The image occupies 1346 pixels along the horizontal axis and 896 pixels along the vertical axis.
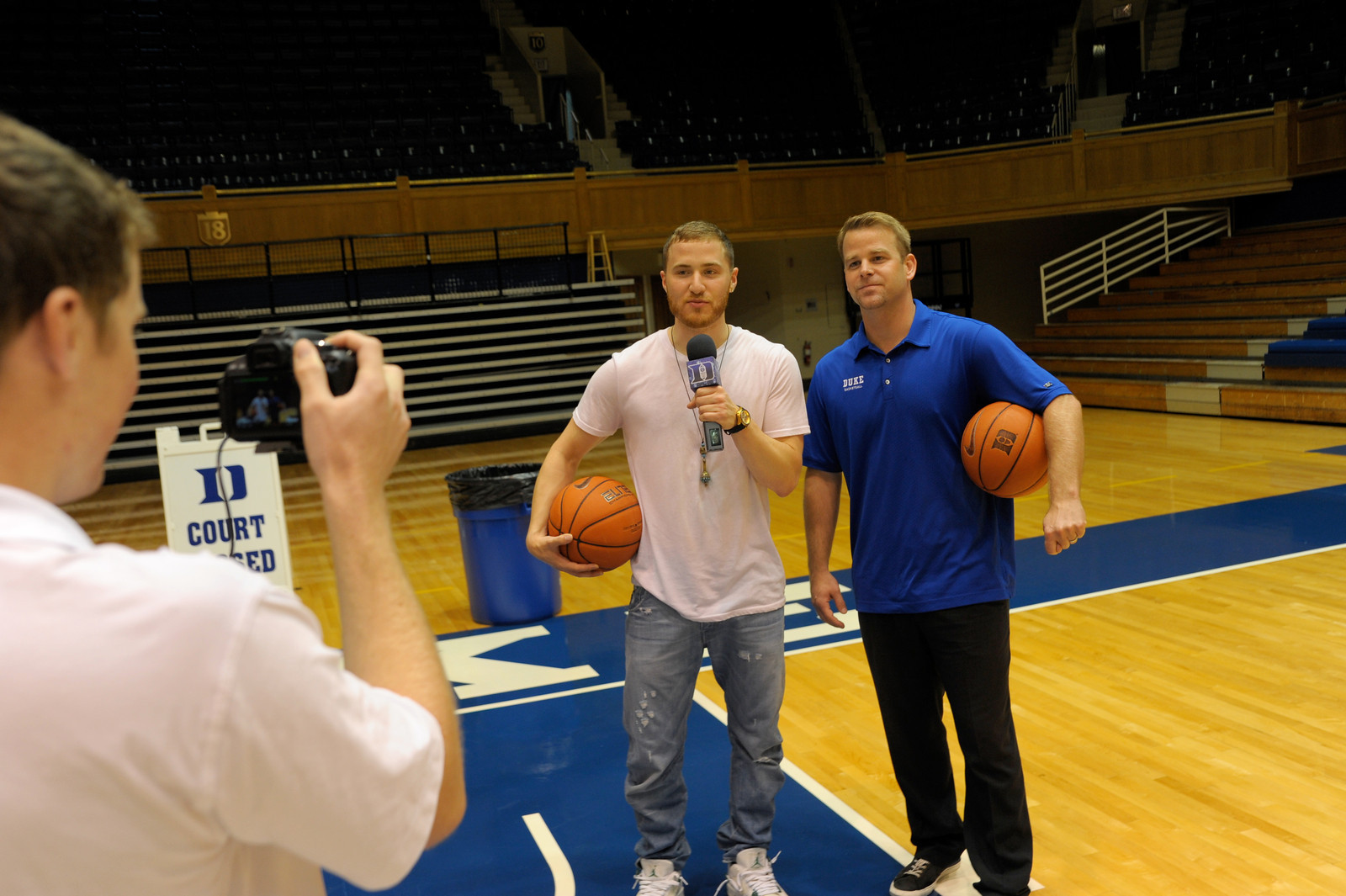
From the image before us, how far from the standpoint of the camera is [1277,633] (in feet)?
16.4

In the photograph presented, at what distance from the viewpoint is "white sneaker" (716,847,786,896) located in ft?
9.82

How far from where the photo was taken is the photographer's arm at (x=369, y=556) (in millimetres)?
984

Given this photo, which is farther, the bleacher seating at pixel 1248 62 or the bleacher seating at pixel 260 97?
the bleacher seating at pixel 260 97

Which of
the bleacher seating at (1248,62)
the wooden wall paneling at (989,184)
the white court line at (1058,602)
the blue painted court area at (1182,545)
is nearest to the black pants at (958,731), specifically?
the white court line at (1058,602)

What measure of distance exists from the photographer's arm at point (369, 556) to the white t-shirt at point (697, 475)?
204 centimetres

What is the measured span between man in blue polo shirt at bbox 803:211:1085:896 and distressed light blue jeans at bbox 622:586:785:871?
0.34 metres

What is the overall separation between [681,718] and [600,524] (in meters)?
0.64

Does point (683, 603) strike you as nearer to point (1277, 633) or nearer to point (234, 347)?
point (1277, 633)

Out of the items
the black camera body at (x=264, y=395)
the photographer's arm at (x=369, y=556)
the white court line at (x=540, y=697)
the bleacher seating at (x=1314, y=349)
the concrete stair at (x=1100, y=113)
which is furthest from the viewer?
the concrete stair at (x=1100, y=113)

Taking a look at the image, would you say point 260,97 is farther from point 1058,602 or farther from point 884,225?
point 884,225

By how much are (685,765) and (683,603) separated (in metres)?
1.24

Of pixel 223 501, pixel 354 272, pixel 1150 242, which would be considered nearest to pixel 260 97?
pixel 354 272

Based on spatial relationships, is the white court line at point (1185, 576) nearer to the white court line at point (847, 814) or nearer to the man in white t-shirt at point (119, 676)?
the white court line at point (847, 814)

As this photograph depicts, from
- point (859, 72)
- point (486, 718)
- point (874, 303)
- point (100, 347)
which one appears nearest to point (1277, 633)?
point (874, 303)
